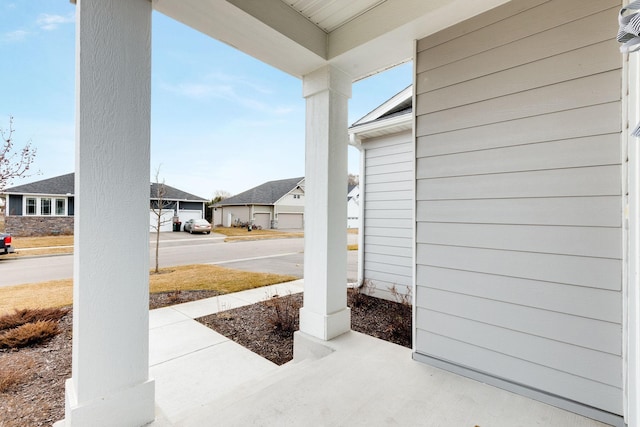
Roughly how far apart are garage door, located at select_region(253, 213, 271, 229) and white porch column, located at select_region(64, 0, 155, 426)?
799 inches

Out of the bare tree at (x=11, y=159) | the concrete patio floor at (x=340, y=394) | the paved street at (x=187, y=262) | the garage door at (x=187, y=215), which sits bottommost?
the paved street at (x=187, y=262)

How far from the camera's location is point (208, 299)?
179 inches

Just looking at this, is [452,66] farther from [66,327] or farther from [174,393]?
[66,327]

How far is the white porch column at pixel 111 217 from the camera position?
132 cm

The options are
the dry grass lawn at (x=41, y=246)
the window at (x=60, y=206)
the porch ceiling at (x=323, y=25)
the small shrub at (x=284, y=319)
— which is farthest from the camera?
the window at (x=60, y=206)

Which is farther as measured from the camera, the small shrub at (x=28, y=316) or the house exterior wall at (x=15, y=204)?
the house exterior wall at (x=15, y=204)

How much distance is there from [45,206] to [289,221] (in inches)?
547

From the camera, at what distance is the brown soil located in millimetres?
1952

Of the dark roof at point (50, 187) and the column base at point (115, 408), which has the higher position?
the dark roof at point (50, 187)

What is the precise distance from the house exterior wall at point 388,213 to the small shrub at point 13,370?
4.11m

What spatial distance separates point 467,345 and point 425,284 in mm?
470

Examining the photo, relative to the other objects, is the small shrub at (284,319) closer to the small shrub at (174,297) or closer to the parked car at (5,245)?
the small shrub at (174,297)

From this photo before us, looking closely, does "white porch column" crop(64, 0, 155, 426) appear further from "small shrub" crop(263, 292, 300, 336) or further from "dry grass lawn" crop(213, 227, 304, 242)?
"dry grass lawn" crop(213, 227, 304, 242)

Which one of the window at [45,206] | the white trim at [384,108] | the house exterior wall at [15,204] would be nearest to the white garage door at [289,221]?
the window at [45,206]
